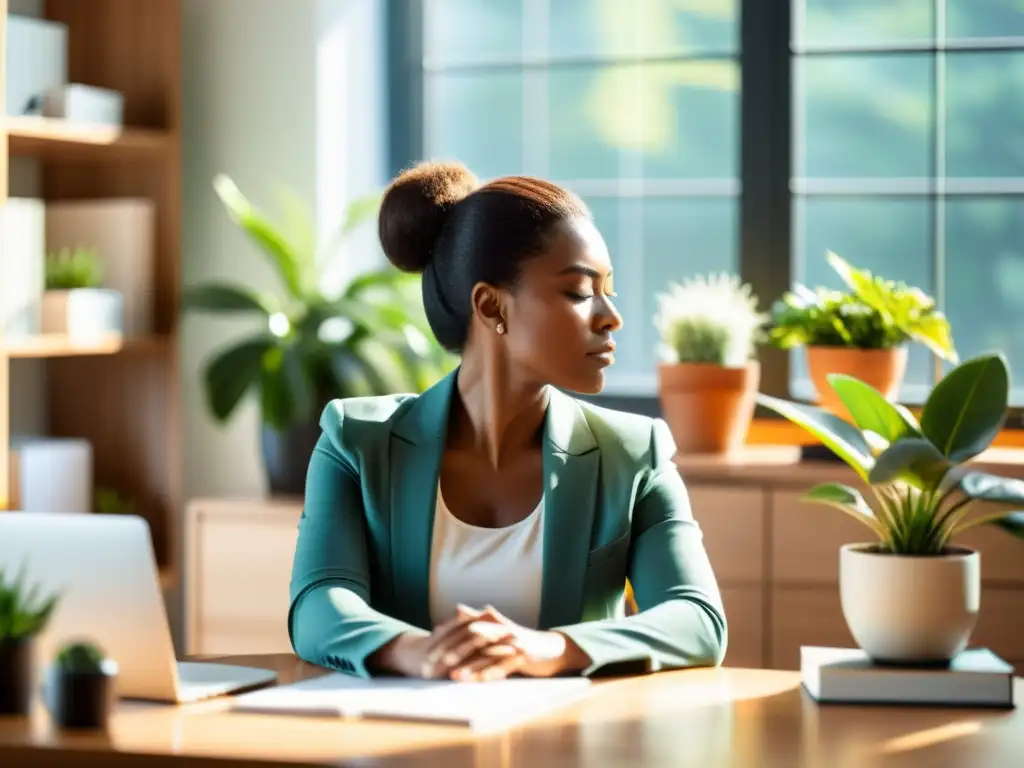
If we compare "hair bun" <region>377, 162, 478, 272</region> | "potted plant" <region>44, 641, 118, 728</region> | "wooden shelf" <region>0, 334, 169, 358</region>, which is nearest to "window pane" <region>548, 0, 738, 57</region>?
"wooden shelf" <region>0, 334, 169, 358</region>

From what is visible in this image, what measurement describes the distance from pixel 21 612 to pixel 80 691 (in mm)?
130

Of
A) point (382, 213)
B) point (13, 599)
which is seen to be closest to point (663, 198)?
point (382, 213)

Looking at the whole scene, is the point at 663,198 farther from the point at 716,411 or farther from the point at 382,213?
the point at 382,213

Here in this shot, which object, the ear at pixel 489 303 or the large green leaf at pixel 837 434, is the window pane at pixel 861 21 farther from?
the large green leaf at pixel 837 434

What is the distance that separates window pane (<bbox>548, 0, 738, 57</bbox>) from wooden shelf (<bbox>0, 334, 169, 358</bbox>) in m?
1.41

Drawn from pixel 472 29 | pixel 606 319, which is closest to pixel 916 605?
pixel 606 319

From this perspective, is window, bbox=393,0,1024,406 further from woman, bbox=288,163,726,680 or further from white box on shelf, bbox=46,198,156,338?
woman, bbox=288,163,726,680

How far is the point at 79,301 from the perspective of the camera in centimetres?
385

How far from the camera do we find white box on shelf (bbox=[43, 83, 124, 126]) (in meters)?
3.83

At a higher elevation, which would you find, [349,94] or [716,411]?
[349,94]

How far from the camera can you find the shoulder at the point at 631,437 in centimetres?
229

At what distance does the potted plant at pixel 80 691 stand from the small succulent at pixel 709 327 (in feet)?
7.52

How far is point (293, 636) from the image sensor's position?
2.12m

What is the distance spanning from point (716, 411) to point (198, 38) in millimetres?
1828
